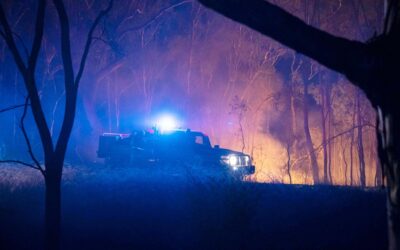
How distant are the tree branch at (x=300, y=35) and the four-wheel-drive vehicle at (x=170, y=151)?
983 cm

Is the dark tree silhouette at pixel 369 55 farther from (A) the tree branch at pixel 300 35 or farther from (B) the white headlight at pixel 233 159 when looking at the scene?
(B) the white headlight at pixel 233 159

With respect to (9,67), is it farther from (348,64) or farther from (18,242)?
(348,64)

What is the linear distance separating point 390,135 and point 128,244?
477 cm

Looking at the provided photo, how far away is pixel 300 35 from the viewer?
2.61 meters

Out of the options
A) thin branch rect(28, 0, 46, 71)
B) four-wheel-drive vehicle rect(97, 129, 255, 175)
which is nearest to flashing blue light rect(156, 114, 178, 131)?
four-wheel-drive vehicle rect(97, 129, 255, 175)

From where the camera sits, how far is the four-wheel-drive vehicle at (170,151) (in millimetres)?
13039

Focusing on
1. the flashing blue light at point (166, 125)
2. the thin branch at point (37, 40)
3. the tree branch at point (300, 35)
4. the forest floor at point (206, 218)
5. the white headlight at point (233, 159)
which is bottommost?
the forest floor at point (206, 218)

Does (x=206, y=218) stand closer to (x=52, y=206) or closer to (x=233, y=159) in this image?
(x=52, y=206)

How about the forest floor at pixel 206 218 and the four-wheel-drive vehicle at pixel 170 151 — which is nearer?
the forest floor at pixel 206 218

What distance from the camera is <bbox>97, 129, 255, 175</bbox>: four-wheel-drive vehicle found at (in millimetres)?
13039

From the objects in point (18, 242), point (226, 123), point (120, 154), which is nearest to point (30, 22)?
point (120, 154)

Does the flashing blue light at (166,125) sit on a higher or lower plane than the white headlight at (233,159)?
higher

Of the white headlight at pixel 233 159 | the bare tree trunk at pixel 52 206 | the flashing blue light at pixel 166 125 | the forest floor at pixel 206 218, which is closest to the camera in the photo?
the bare tree trunk at pixel 52 206

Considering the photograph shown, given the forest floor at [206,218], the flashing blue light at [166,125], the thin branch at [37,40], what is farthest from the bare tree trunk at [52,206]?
the flashing blue light at [166,125]
